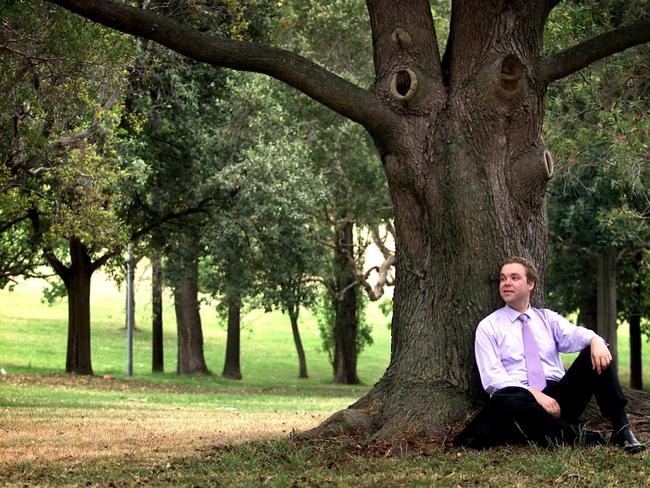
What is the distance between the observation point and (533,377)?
8.02 metres

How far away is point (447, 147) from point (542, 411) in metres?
2.39

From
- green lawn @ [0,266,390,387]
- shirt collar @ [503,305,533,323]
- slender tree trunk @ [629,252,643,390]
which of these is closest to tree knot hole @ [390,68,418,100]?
shirt collar @ [503,305,533,323]

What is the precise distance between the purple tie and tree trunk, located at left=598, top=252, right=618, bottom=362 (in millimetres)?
21413

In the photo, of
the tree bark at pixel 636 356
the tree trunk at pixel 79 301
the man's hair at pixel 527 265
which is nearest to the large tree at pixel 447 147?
the man's hair at pixel 527 265

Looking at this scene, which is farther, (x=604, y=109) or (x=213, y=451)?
(x=604, y=109)

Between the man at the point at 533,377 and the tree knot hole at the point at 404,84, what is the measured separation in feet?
5.49

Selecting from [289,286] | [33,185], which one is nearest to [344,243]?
[289,286]

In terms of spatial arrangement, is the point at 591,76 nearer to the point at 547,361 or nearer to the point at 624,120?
the point at 624,120

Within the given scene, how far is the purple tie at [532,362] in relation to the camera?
8008 millimetres

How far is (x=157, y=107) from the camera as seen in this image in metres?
23.5

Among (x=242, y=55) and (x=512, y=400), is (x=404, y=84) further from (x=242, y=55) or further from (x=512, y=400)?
(x=512, y=400)

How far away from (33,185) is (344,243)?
14.9 meters

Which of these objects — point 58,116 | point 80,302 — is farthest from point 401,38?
point 80,302

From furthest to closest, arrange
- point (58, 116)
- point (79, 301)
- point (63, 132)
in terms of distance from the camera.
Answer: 1. point (79, 301)
2. point (63, 132)
3. point (58, 116)
